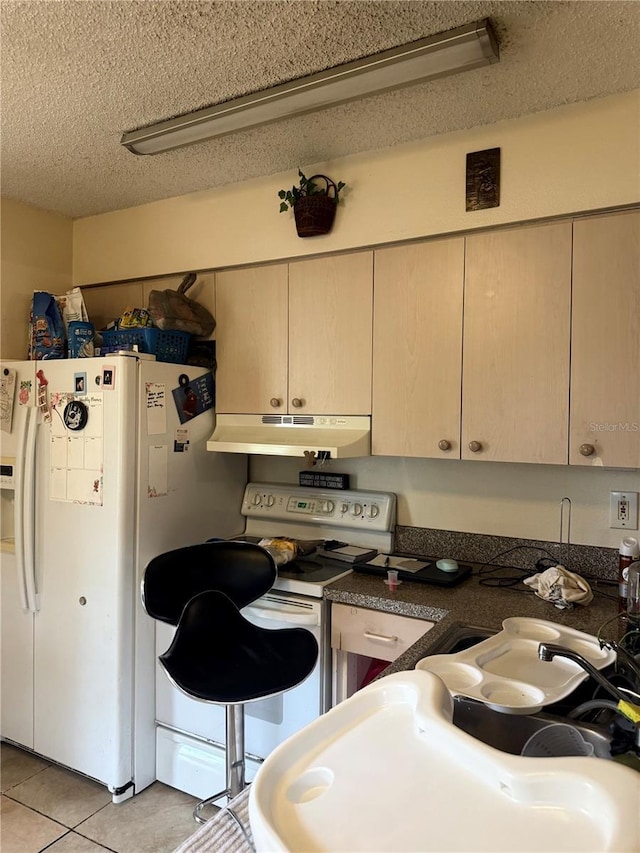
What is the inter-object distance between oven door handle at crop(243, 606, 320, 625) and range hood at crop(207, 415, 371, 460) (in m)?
0.59

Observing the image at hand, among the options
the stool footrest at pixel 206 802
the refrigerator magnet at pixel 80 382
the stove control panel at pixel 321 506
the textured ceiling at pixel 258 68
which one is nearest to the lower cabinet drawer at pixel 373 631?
the stove control panel at pixel 321 506

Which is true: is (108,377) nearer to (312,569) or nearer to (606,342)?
(312,569)

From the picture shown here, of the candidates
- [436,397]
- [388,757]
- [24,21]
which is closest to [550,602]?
[436,397]

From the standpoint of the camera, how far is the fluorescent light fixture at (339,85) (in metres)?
1.56

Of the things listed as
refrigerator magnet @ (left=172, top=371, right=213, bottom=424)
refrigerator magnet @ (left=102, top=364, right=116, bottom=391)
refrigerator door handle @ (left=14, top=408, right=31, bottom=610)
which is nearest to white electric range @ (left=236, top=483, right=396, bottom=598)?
refrigerator magnet @ (left=172, top=371, right=213, bottom=424)

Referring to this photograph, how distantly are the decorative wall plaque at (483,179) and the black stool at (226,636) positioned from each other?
149 cm

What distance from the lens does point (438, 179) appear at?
7.01 ft

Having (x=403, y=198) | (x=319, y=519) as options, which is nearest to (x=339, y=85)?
(x=403, y=198)

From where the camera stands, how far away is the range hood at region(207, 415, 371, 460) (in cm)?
223

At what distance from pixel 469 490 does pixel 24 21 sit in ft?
6.92

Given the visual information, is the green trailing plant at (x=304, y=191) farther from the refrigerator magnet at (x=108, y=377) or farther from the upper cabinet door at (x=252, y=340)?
the refrigerator magnet at (x=108, y=377)

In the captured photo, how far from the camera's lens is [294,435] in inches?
94.3

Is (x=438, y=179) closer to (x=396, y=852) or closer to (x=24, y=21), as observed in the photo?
(x=24, y=21)

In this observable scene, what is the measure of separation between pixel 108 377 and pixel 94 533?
0.64 meters
